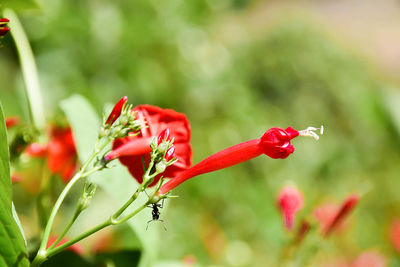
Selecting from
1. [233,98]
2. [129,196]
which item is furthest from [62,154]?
[233,98]

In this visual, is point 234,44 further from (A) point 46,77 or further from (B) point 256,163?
(A) point 46,77

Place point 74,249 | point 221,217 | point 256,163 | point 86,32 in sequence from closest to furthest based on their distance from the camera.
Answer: point 74,249 < point 221,217 < point 86,32 < point 256,163

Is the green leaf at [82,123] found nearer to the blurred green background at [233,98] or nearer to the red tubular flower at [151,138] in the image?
the red tubular flower at [151,138]

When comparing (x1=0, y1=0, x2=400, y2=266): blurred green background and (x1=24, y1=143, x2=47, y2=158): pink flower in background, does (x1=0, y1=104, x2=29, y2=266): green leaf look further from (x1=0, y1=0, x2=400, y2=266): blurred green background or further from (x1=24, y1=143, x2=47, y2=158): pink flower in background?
(x1=0, y1=0, x2=400, y2=266): blurred green background

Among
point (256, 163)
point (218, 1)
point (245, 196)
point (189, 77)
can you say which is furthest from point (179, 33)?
point (245, 196)

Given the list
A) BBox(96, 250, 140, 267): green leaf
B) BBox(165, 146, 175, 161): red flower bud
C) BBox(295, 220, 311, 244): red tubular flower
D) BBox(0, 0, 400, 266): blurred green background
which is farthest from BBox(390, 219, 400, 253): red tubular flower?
BBox(165, 146, 175, 161): red flower bud

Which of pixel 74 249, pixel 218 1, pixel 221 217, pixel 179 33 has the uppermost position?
pixel 218 1
